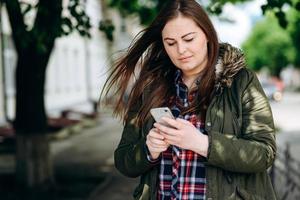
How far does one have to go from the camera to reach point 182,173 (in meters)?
2.14

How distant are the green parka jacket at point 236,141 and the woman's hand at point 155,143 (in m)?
0.08

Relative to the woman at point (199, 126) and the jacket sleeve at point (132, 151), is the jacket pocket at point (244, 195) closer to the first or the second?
the woman at point (199, 126)

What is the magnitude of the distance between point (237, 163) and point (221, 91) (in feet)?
0.93

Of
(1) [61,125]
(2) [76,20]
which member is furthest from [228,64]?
(1) [61,125]

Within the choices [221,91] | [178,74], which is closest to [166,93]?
[178,74]

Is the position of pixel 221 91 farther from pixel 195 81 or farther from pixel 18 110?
pixel 18 110

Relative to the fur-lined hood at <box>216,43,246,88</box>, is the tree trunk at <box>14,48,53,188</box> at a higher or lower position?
lower

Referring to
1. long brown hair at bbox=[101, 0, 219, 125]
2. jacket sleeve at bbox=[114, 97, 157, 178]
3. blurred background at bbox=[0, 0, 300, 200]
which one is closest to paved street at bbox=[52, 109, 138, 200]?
blurred background at bbox=[0, 0, 300, 200]

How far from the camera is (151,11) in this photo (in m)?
10.1

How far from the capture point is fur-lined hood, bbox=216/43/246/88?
2.17 meters

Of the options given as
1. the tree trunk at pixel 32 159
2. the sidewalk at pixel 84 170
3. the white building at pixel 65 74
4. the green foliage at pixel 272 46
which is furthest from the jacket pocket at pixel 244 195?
the green foliage at pixel 272 46

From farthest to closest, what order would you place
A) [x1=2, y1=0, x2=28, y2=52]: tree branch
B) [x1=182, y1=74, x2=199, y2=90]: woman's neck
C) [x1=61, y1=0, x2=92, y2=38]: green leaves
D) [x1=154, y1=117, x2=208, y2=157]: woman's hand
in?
[x1=2, y1=0, x2=28, y2=52]: tree branch
[x1=61, y1=0, x2=92, y2=38]: green leaves
[x1=182, y1=74, x2=199, y2=90]: woman's neck
[x1=154, y1=117, x2=208, y2=157]: woman's hand

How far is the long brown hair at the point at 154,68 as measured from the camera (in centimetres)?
→ 219

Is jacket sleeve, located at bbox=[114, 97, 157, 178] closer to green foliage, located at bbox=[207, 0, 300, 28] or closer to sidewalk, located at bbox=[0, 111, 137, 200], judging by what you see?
green foliage, located at bbox=[207, 0, 300, 28]
